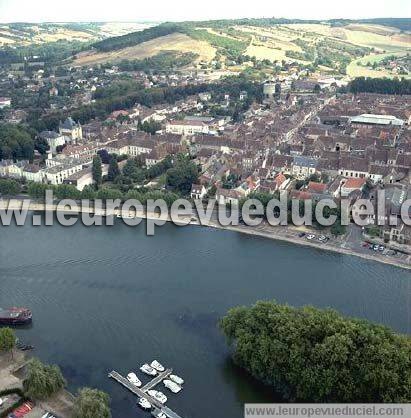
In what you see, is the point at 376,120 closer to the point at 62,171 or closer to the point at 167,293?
the point at 62,171

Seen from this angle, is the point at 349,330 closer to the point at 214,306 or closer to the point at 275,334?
the point at 275,334

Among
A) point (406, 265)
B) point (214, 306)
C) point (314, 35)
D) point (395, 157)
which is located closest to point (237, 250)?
point (214, 306)

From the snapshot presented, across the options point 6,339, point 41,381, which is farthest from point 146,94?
point 41,381

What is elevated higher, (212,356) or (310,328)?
(310,328)

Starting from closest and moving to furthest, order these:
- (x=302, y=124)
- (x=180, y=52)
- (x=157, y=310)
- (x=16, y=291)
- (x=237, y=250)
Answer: (x=157, y=310) < (x=16, y=291) < (x=237, y=250) < (x=302, y=124) < (x=180, y=52)

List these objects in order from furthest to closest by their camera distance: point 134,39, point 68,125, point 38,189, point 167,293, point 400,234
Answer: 1. point 134,39
2. point 68,125
3. point 38,189
4. point 400,234
5. point 167,293

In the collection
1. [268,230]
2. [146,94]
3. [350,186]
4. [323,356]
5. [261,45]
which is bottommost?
[268,230]

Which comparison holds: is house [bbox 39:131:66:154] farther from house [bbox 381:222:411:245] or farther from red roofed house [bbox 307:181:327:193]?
house [bbox 381:222:411:245]

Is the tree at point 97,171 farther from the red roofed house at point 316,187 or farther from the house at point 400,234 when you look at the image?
the house at point 400,234
